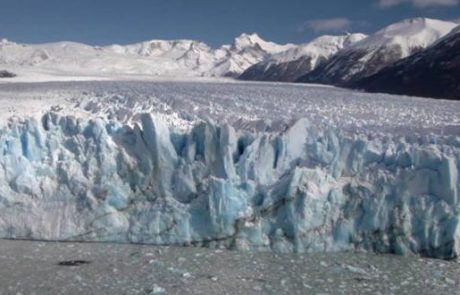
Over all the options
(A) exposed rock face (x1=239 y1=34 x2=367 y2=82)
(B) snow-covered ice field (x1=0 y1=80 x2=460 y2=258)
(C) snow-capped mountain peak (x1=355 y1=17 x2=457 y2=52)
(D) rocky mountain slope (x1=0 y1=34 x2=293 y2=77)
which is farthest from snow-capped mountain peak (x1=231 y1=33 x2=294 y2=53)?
(B) snow-covered ice field (x1=0 y1=80 x2=460 y2=258)

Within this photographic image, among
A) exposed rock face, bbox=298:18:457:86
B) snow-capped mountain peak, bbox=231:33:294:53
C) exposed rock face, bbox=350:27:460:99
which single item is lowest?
exposed rock face, bbox=350:27:460:99

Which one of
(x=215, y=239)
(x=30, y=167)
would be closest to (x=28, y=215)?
(x=30, y=167)

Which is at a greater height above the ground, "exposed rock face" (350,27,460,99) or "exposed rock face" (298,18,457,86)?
"exposed rock face" (298,18,457,86)

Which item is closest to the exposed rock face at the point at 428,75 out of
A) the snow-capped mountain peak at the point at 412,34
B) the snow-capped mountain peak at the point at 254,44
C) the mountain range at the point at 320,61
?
the mountain range at the point at 320,61

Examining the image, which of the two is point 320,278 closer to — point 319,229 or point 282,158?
point 319,229

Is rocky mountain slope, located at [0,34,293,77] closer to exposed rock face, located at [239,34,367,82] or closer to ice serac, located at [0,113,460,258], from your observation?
exposed rock face, located at [239,34,367,82]

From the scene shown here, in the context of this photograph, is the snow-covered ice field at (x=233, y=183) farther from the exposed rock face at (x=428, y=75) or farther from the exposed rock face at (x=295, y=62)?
the exposed rock face at (x=295, y=62)
